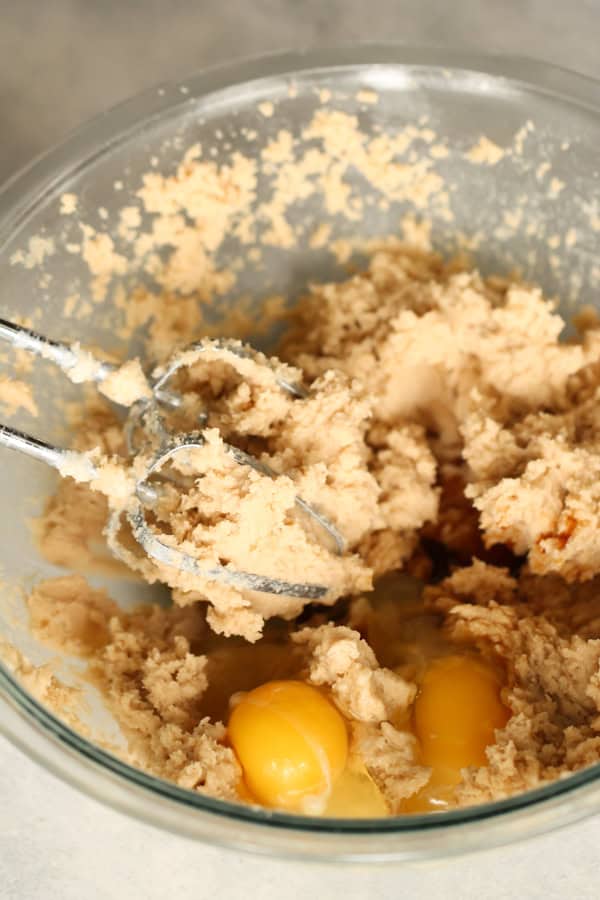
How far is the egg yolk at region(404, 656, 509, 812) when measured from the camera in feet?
3.28

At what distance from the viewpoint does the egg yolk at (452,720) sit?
100 centimetres

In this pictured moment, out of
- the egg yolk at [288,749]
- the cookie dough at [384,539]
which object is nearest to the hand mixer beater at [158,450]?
the cookie dough at [384,539]

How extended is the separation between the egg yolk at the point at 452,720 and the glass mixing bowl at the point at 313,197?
15.0 inches

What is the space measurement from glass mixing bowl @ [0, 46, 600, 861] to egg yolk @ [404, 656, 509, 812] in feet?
1.25

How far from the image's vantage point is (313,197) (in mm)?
1317

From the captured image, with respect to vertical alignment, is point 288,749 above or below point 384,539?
below

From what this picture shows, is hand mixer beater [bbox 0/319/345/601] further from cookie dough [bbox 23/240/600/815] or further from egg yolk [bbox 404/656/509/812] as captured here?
egg yolk [bbox 404/656/509/812]

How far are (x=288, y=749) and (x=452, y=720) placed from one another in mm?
189

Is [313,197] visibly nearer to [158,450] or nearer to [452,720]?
[158,450]

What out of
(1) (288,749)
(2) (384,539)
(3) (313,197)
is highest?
(3) (313,197)

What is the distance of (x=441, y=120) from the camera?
4.16ft

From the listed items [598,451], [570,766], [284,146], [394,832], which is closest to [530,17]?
[284,146]

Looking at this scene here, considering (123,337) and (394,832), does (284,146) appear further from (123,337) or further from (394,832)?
(394,832)

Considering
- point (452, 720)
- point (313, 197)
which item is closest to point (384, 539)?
point (452, 720)
